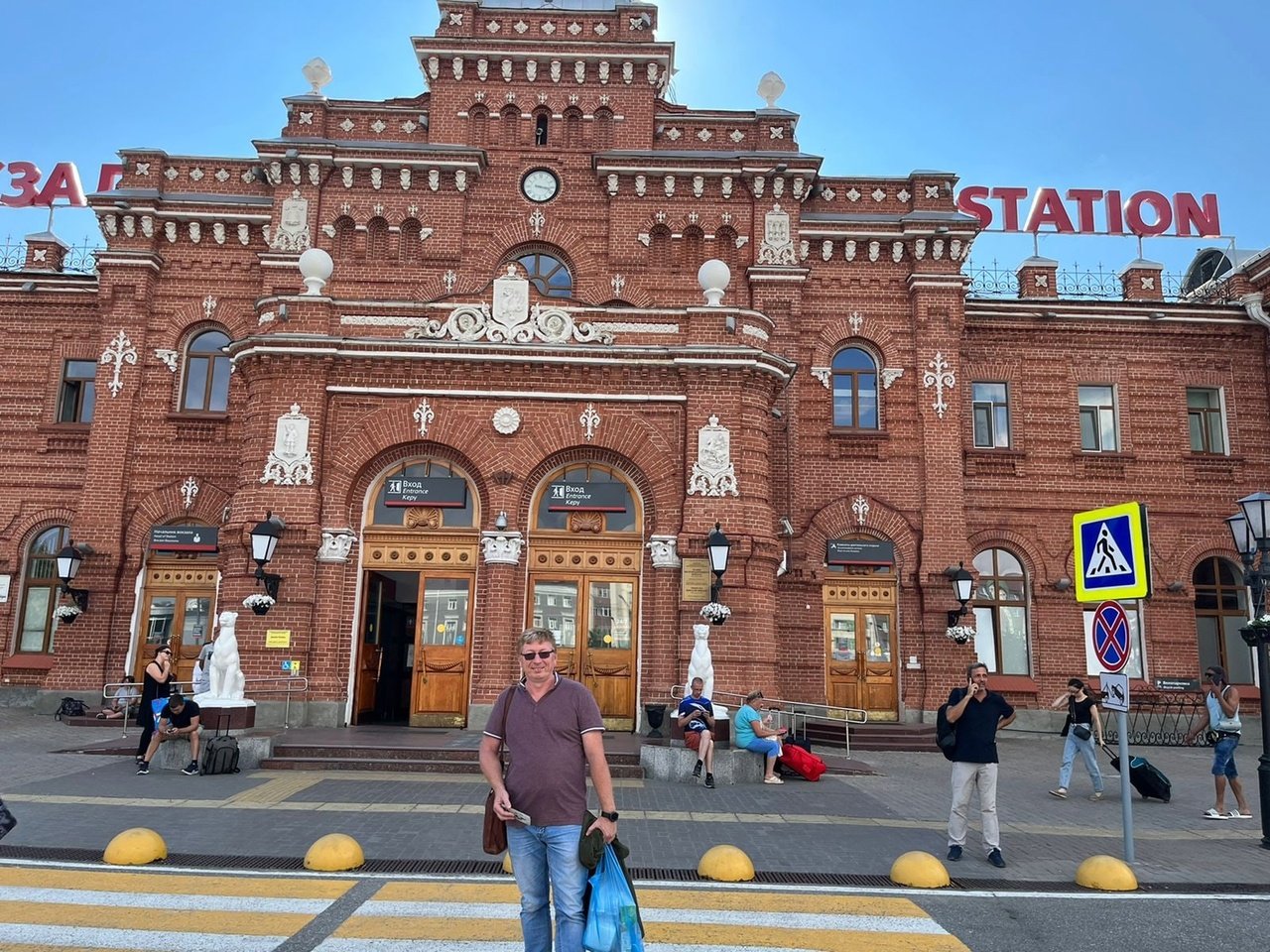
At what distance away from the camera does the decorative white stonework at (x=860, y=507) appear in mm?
21297

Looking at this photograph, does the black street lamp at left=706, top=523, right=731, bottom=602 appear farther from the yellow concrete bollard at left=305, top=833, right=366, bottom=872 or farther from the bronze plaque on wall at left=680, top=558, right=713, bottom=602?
the yellow concrete bollard at left=305, top=833, right=366, bottom=872

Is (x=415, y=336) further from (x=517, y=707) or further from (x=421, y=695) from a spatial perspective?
(x=517, y=707)

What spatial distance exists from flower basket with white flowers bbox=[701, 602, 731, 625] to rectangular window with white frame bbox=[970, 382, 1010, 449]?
9.76m

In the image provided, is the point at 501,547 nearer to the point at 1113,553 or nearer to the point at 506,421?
the point at 506,421

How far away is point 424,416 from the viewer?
59.4 feet

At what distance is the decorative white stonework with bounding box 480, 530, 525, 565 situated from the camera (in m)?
17.5

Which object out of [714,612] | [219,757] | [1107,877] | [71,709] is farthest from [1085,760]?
[71,709]

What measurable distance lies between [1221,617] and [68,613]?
2646cm

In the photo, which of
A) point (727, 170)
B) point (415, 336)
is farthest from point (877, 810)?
point (727, 170)

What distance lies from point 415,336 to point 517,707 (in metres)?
14.1

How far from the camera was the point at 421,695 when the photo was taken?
17.5 metres

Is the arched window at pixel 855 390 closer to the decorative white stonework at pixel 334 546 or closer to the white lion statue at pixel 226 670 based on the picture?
the decorative white stonework at pixel 334 546

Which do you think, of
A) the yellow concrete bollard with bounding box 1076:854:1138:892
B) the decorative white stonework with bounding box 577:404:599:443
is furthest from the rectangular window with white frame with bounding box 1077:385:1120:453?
the yellow concrete bollard with bounding box 1076:854:1138:892

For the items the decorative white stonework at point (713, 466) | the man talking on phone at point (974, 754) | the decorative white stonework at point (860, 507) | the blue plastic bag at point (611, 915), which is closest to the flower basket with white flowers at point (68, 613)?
the decorative white stonework at point (713, 466)
